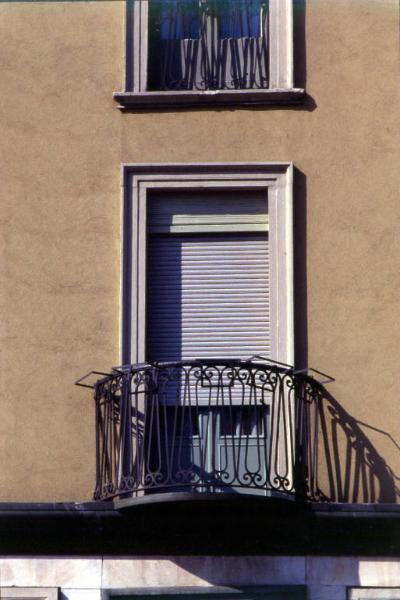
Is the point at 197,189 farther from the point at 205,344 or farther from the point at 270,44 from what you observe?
the point at 270,44

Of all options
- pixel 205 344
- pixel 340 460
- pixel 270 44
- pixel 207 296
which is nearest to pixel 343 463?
pixel 340 460

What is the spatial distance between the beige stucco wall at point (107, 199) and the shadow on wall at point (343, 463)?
0.11 m

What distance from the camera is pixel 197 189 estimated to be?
1507cm

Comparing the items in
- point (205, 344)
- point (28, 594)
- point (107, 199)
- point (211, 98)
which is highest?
point (211, 98)

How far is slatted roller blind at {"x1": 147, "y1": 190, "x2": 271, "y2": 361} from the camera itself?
48.6 ft

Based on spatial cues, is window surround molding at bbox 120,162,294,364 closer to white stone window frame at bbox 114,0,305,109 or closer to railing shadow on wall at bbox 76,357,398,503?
railing shadow on wall at bbox 76,357,398,503

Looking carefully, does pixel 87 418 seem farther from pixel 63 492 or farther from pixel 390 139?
pixel 390 139

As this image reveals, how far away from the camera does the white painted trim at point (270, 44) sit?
50.4 ft

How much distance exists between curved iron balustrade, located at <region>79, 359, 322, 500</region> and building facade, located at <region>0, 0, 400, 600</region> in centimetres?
2

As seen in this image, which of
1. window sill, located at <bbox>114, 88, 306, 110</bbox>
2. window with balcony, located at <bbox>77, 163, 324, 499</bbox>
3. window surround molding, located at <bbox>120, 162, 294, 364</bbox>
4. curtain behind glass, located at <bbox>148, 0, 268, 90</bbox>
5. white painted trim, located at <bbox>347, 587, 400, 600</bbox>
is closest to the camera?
white painted trim, located at <bbox>347, 587, 400, 600</bbox>

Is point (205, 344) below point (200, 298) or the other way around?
below

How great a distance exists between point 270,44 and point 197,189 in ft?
5.28

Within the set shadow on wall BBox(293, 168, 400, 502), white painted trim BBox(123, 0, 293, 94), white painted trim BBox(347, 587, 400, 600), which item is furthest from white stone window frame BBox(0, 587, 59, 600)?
white painted trim BBox(123, 0, 293, 94)

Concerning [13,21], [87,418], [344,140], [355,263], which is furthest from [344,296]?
[13,21]
